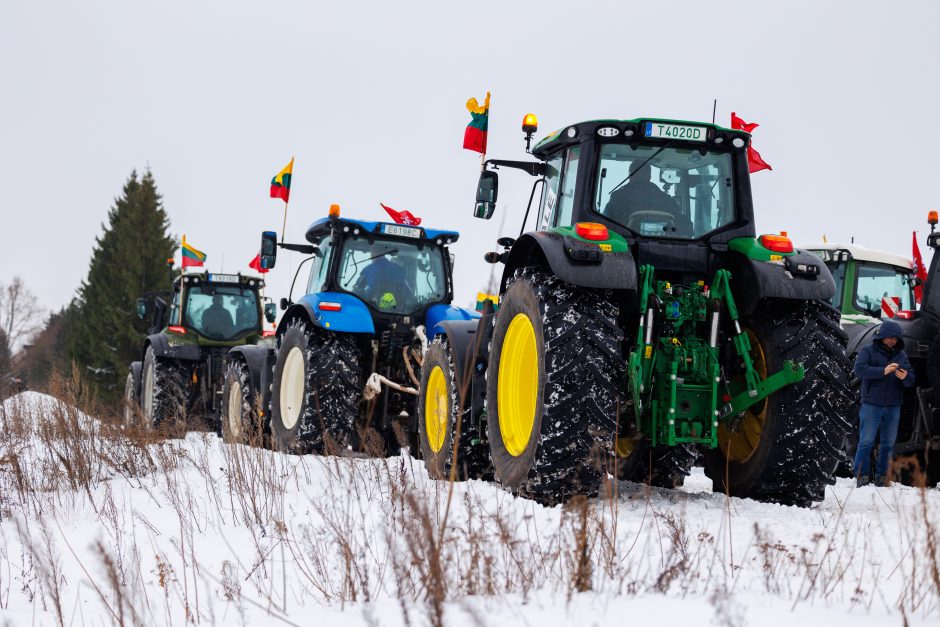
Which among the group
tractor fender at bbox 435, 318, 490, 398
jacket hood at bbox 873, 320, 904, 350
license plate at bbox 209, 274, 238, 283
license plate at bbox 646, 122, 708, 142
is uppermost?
license plate at bbox 646, 122, 708, 142

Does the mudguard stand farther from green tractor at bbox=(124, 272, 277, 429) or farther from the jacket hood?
green tractor at bbox=(124, 272, 277, 429)

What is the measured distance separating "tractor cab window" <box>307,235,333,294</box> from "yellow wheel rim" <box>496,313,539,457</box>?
427 centimetres

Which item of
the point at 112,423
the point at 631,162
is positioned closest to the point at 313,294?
the point at 112,423

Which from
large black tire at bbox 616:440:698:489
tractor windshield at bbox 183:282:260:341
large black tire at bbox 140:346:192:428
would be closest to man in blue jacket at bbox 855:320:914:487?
large black tire at bbox 616:440:698:489

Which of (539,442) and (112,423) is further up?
(539,442)

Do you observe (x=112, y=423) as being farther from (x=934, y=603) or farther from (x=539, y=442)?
(x=934, y=603)

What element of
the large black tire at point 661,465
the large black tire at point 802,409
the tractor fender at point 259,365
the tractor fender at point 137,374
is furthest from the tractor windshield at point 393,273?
the tractor fender at point 137,374

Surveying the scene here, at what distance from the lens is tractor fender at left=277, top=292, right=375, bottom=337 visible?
905 centimetres

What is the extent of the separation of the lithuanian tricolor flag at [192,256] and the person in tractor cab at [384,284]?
8.40 metres

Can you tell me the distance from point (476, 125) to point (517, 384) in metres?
2.36

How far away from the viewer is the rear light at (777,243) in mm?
5695

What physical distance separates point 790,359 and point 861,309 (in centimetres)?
567

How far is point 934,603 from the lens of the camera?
3.24m

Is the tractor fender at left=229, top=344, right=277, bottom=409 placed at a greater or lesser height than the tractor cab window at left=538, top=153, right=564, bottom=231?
lesser
